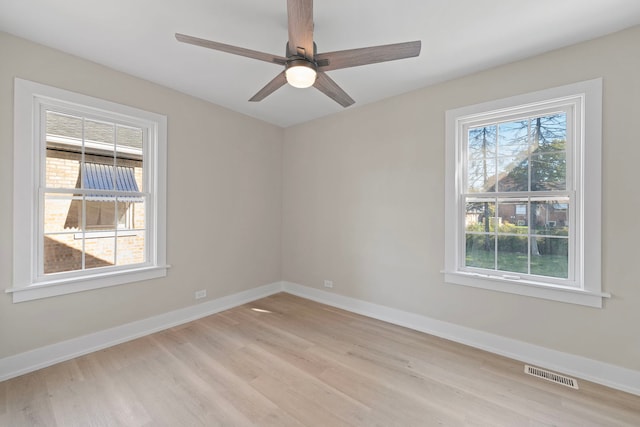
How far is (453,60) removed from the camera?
247cm

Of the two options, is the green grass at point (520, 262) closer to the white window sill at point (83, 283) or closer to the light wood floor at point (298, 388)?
the light wood floor at point (298, 388)

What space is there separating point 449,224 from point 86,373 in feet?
11.6

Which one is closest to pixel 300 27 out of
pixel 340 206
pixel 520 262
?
pixel 340 206

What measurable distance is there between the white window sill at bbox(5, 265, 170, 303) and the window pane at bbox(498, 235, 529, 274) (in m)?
3.58

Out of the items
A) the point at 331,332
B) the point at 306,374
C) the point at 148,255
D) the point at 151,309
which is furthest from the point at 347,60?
the point at 151,309

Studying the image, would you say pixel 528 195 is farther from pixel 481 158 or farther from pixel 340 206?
pixel 340 206

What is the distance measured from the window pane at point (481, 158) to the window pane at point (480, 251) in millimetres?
497

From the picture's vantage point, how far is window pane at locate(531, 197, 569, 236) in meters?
2.36

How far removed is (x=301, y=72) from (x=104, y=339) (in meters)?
3.03

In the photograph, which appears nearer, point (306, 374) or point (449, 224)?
point (306, 374)

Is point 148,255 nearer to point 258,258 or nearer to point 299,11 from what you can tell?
point 258,258

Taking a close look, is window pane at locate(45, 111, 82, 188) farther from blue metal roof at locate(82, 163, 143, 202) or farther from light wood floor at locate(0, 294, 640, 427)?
light wood floor at locate(0, 294, 640, 427)

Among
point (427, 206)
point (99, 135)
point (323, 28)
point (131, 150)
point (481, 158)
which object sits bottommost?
point (427, 206)

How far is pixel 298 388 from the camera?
6.72 feet
